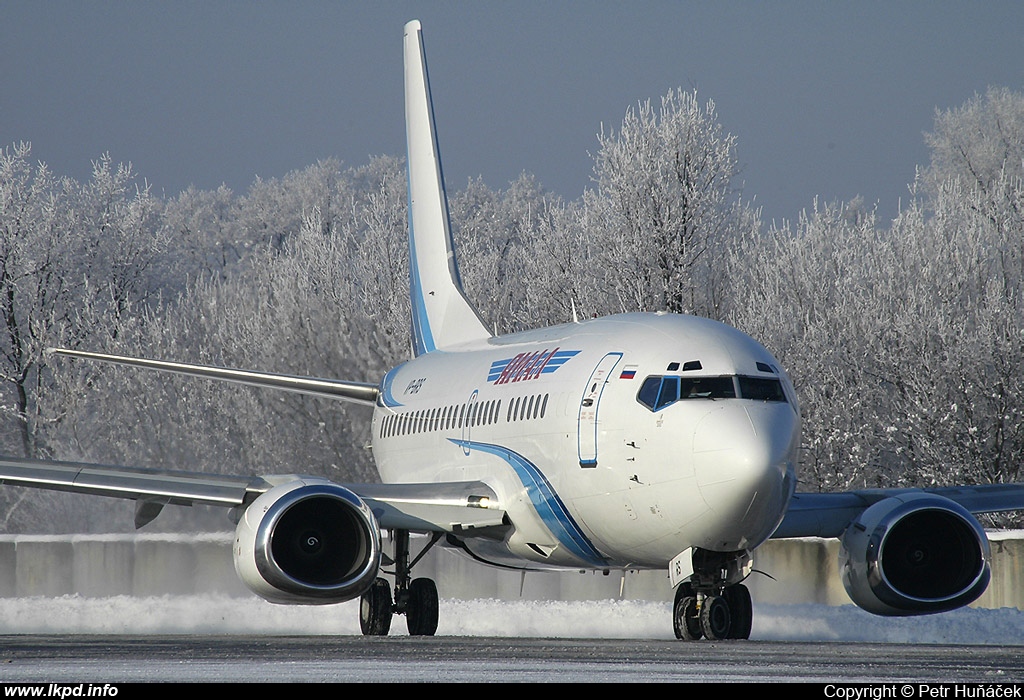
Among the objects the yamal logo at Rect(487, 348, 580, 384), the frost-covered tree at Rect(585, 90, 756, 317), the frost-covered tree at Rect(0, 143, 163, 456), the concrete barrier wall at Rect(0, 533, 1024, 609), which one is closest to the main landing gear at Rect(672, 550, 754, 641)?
the yamal logo at Rect(487, 348, 580, 384)

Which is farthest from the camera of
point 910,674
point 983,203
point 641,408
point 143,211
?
point 143,211

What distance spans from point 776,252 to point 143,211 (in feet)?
63.3

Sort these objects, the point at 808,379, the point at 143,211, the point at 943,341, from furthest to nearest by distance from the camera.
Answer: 1. the point at 143,211
2. the point at 808,379
3. the point at 943,341

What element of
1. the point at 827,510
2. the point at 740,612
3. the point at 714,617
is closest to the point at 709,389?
the point at 714,617

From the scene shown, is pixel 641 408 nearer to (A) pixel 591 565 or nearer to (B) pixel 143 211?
(A) pixel 591 565

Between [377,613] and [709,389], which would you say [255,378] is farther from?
[709,389]

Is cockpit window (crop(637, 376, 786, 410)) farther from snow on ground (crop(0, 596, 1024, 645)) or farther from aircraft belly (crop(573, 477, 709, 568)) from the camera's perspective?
snow on ground (crop(0, 596, 1024, 645))

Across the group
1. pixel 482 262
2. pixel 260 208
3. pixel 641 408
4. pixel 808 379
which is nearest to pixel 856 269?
pixel 808 379

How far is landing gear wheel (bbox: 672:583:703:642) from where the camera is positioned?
13.4 meters

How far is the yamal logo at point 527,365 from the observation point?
1532cm

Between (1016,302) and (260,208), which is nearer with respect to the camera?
(1016,302)

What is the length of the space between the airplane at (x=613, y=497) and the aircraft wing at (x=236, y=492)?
0.02 m

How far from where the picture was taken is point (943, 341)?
2803 cm

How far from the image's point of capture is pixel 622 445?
13.6 meters
